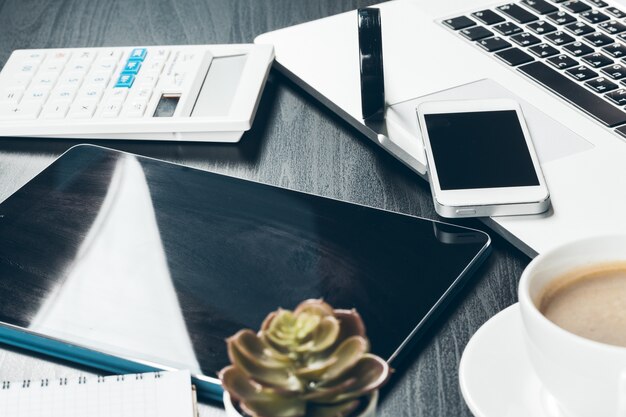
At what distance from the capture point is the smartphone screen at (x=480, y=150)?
56 centimetres

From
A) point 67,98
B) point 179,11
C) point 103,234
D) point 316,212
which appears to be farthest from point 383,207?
point 179,11

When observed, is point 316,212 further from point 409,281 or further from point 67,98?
point 67,98

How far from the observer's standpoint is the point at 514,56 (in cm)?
73

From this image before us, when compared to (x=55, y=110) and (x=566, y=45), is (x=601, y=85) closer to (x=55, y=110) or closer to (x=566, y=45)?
(x=566, y=45)

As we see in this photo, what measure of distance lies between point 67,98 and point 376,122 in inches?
10.5

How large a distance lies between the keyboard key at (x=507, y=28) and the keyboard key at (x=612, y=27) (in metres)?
0.07

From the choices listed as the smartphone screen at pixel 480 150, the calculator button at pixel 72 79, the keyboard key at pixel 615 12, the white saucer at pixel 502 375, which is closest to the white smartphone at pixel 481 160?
the smartphone screen at pixel 480 150

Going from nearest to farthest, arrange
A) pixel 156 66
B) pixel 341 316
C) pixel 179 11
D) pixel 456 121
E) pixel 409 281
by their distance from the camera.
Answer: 1. pixel 341 316
2. pixel 409 281
3. pixel 456 121
4. pixel 156 66
5. pixel 179 11

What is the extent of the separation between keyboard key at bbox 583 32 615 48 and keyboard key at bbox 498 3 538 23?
0.20 feet

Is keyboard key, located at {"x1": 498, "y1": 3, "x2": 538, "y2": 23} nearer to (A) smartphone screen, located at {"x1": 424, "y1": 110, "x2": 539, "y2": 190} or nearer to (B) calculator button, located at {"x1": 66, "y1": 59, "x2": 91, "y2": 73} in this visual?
(A) smartphone screen, located at {"x1": 424, "y1": 110, "x2": 539, "y2": 190}

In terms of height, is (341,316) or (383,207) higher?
(341,316)

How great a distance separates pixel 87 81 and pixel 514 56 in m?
0.38

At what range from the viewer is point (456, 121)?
61 centimetres

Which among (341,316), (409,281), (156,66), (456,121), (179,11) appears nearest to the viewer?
(341,316)
